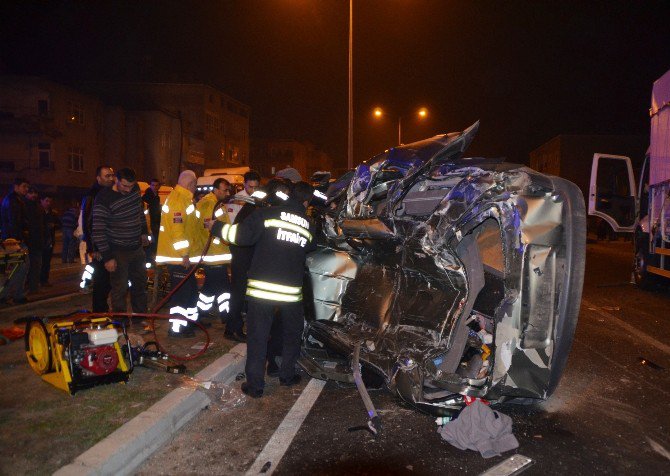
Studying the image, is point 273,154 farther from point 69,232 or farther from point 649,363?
point 649,363

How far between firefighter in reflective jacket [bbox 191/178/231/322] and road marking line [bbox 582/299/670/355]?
478cm

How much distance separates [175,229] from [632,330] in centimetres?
561

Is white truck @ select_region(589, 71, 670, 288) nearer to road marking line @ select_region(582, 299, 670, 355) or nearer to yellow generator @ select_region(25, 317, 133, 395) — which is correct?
road marking line @ select_region(582, 299, 670, 355)

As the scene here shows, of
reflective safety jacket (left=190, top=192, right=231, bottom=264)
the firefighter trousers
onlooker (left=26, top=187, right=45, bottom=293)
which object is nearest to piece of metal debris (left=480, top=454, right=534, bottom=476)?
the firefighter trousers

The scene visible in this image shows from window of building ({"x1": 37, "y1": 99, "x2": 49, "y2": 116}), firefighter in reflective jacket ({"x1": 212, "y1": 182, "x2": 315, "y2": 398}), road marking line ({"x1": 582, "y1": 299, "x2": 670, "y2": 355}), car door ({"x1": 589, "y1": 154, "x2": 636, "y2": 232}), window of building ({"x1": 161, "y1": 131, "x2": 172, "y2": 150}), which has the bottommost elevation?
road marking line ({"x1": 582, "y1": 299, "x2": 670, "y2": 355})

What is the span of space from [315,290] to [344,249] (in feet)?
1.55

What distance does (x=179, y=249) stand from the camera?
19.5ft

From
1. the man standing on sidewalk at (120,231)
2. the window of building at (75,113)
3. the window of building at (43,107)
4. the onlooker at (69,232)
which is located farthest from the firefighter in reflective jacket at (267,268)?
the window of building at (75,113)

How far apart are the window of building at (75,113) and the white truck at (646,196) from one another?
35445mm

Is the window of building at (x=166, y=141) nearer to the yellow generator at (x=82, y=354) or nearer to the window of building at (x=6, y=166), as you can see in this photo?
the window of building at (x=6, y=166)

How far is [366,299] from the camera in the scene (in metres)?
4.56

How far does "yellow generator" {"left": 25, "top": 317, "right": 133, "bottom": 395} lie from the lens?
389 cm

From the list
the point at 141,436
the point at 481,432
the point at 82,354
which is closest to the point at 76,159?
the point at 82,354

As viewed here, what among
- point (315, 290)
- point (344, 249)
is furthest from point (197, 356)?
point (344, 249)
